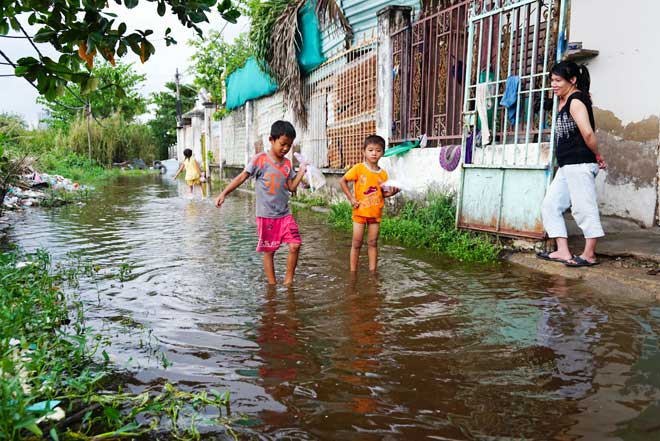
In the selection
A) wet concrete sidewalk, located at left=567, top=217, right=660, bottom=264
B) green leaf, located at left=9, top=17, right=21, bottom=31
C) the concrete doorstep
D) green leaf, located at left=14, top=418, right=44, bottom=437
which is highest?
green leaf, located at left=9, top=17, right=21, bottom=31

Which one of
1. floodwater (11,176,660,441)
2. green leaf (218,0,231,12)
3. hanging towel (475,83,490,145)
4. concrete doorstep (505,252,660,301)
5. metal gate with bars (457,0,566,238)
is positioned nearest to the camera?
floodwater (11,176,660,441)

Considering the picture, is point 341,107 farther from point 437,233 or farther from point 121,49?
point 121,49

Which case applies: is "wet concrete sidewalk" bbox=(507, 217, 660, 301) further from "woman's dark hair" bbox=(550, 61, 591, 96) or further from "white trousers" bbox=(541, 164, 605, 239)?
"woman's dark hair" bbox=(550, 61, 591, 96)

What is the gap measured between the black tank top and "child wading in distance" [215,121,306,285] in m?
2.63

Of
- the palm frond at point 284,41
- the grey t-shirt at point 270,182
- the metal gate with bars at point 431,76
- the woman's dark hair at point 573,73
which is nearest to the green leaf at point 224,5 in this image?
the grey t-shirt at point 270,182

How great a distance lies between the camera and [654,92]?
20.0 feet

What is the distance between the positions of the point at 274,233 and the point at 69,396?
287cm

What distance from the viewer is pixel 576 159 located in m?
5.05

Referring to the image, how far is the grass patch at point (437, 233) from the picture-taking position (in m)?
6.02

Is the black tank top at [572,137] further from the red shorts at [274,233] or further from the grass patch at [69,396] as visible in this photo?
the grass patch at [69,396]

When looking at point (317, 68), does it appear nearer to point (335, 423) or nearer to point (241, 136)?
point (241, 136)

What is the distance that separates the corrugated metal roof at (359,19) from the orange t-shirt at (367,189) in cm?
475

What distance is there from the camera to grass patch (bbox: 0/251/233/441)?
1898 millimetres

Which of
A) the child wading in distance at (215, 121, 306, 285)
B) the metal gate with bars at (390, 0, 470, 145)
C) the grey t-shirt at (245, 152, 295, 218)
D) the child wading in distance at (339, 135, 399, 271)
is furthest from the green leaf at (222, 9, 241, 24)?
the metal gate with bars at (390, 0, 470, 145)
